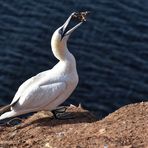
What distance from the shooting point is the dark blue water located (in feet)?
71.5

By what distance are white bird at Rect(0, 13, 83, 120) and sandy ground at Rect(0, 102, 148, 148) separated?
0.37 m

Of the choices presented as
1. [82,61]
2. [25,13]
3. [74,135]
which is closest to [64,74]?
[74,135]

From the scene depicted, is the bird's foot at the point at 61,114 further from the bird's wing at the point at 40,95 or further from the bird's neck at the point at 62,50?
the bird's neck at the point at 62,50

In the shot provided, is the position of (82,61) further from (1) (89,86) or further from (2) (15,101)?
(2) (15,101)

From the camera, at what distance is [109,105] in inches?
835

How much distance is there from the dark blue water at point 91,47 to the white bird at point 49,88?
6.63m

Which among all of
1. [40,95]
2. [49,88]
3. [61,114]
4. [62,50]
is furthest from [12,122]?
[62,50]

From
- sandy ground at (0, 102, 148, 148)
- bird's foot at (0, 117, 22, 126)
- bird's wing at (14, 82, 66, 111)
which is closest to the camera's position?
sandy ground at (0, 102, 148, 148)

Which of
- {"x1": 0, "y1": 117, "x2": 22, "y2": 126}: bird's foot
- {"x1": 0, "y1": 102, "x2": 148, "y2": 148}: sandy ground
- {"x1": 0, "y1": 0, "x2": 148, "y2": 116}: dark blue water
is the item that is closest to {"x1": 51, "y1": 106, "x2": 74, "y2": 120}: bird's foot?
{"x1": 0, "y1": 102, "x2": 148, "y2": 148}: sandy ground

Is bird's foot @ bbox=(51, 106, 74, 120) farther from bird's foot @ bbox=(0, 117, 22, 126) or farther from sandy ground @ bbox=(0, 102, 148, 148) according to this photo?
bird's foot @ bbox=(0, 117, 22, 126)

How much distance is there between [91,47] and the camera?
2412 cm

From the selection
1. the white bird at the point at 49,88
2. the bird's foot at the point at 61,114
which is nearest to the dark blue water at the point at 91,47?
the bird's foot at the point at 61,114

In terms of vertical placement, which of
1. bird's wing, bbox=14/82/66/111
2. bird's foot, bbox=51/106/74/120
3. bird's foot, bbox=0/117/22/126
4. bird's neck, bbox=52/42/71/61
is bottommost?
bird's foot, bbox=0/117/22/126

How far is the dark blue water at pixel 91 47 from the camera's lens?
71.5 feet
